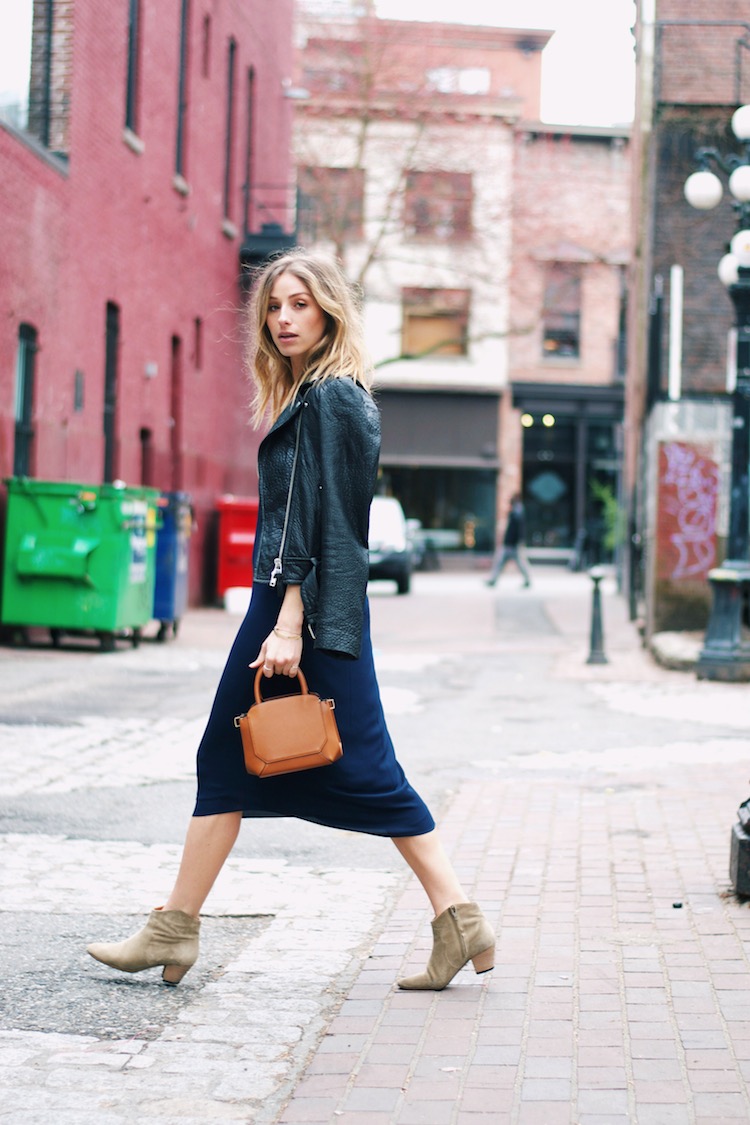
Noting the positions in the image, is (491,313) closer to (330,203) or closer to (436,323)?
(436,323)

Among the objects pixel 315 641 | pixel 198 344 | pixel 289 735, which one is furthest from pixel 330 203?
pixel 289 735

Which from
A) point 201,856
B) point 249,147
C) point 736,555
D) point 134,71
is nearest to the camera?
point 201,856

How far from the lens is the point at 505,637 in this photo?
18.2 m

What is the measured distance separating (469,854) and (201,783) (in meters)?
2.16

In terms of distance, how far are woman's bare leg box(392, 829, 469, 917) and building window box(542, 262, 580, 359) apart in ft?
132

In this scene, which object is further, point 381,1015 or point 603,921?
point 603,921

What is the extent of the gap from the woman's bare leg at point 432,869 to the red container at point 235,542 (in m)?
17.0

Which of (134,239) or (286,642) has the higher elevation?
(134,239)

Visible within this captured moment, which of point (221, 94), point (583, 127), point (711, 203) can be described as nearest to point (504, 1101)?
point (711, 203)

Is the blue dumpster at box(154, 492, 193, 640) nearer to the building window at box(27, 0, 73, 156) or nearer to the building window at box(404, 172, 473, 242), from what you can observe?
the building window at box(27, 0, 73, 156)

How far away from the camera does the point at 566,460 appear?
44.1 metres

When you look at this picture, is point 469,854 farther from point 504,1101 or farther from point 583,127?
point 583,127

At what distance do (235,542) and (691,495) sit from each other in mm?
7651

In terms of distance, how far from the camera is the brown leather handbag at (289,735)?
13.0 feet
